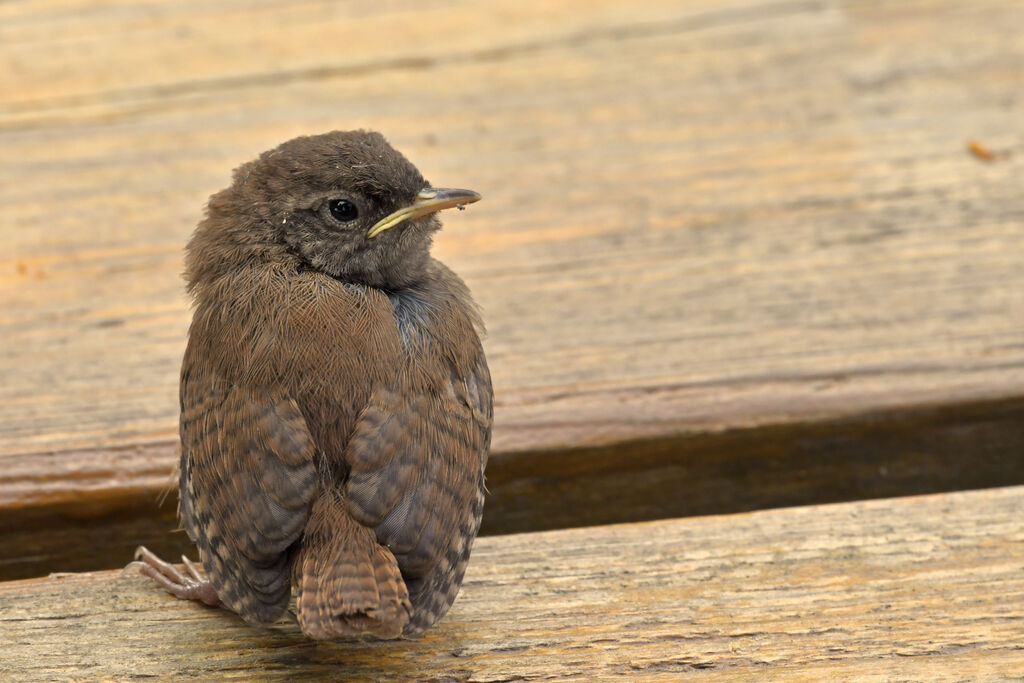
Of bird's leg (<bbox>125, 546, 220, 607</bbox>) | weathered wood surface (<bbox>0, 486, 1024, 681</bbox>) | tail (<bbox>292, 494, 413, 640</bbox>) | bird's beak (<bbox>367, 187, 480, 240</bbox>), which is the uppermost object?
bird's beak (<bbox>367, 187, 480, 240</bbox>)

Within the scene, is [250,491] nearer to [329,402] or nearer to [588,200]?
A: [329,402]

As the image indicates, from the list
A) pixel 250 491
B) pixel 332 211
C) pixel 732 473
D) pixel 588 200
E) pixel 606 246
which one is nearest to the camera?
pixel 250 491

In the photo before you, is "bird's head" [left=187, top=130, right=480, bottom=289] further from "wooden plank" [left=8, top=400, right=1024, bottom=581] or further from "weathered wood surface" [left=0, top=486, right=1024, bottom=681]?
"weathered wood surface" [left=0, top=486, right=1024, bottom=681]

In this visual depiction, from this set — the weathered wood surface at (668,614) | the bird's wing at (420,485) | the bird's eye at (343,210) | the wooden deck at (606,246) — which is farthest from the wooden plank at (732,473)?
the bird's eye at (343,210)

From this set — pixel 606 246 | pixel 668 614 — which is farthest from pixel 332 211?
pixel 606 246

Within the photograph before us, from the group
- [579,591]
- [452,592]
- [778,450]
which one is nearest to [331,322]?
[452,592]

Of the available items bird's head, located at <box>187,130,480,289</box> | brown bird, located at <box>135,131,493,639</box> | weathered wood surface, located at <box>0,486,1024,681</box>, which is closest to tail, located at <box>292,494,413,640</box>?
brown bird, located at <box>135,131,493,639</box>

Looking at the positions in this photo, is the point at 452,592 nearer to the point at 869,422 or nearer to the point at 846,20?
the point at 869,422
